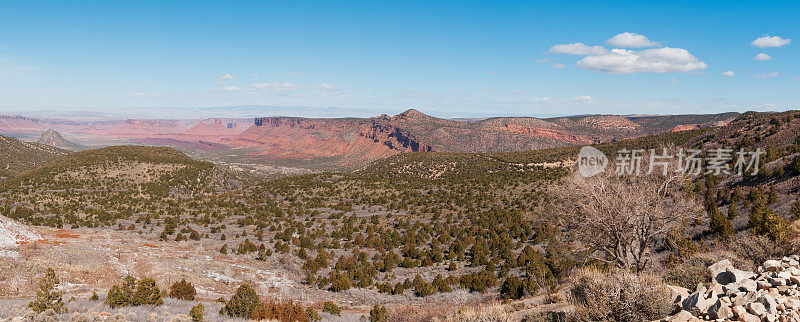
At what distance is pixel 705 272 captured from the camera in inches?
492

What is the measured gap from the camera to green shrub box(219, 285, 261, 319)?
587 inches

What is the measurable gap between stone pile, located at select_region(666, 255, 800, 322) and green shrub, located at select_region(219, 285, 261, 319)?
14.6 metres

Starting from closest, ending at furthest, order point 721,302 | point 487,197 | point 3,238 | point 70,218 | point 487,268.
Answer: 1. point 721,302
2. point 3,238
3. point 487,268
4. point 70,218
5. point 487,197

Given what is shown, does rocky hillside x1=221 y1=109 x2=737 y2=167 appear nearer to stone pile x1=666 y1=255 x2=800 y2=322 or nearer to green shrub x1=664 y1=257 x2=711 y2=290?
green shrub x1=664 y1=257 x2=711 y2=290

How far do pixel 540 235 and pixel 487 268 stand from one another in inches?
380

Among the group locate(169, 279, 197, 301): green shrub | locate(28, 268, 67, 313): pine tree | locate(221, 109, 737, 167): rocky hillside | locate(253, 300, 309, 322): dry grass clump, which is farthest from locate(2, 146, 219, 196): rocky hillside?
locate(221, 109, 737, 167): rocky hillside

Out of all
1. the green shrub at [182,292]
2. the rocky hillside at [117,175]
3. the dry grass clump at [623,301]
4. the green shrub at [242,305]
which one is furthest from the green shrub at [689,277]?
the rocky hillside at [117,175]

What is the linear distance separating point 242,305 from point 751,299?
16.5 meters

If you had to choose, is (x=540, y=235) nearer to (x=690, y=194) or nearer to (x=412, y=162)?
(x=690, y=194)

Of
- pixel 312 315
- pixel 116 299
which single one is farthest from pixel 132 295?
pixel 312 315

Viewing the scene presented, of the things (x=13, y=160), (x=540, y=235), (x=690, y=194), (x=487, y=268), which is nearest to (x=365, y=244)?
(x=487, y=268)

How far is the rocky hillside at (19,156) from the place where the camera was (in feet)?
241

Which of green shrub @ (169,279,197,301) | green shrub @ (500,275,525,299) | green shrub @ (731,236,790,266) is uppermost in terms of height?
green shrub @ (731,236,790,266)

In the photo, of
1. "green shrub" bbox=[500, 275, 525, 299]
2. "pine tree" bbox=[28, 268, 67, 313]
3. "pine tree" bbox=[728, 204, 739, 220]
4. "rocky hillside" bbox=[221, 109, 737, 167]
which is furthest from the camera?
"rocky hillside" bbox=[221, 109, 737, 167]
